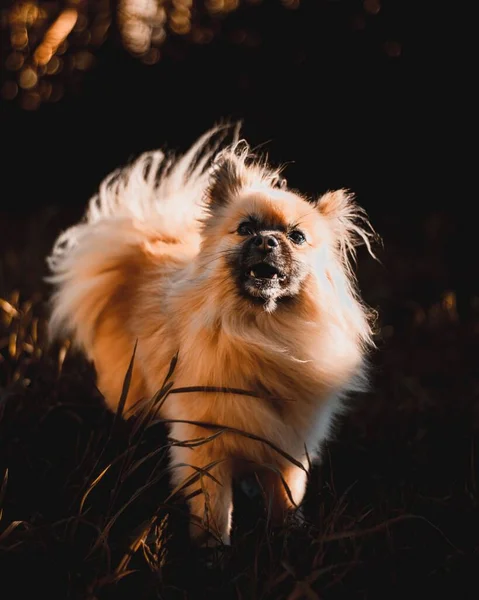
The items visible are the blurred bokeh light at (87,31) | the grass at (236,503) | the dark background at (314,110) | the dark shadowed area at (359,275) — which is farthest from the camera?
the dark background at (314,110)

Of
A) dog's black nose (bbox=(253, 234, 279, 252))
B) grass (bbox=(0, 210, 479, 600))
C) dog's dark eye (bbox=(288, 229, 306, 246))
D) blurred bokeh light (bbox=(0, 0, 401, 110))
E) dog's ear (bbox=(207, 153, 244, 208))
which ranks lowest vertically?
grass (bbox=(0, 210, 479, 600))

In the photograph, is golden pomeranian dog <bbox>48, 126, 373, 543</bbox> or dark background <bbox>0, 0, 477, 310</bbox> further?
dark background <bbox>0, 0, 477, 310</bbox>

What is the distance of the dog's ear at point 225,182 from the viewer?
9.98ft

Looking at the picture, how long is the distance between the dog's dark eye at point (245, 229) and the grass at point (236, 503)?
2.12ft

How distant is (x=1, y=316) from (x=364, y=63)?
3951 mm

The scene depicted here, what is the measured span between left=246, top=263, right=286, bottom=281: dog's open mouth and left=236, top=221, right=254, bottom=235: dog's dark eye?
0.66 ft

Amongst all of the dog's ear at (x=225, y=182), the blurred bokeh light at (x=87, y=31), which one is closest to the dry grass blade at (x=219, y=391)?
the dog's ear at (x=225, y=182)

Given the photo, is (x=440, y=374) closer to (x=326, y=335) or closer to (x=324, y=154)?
(x=326, y=335)

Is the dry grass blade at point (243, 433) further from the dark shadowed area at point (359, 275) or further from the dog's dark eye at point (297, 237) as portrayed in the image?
the dog's dark eye at point (297, 237)

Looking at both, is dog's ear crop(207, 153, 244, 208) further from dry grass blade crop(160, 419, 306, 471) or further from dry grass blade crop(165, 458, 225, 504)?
dry grass blade crop(165, 458, 225, 504)

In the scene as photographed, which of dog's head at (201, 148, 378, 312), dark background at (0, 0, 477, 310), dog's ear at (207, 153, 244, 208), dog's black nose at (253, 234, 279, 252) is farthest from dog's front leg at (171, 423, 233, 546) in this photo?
dark background at (0, 0, 477, 310)

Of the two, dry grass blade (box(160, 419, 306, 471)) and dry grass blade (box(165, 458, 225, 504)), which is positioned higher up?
dry grass blade (box(160, 419, 306, 471))

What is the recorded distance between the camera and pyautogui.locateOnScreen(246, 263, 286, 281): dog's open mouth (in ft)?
8.50

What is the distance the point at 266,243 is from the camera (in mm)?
2549
